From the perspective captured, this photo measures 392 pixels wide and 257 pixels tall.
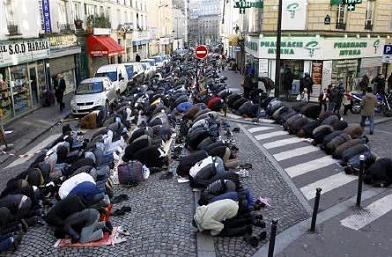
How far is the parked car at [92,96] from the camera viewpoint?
18375 mm

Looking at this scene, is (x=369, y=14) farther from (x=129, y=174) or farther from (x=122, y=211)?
(x=122, y=211)

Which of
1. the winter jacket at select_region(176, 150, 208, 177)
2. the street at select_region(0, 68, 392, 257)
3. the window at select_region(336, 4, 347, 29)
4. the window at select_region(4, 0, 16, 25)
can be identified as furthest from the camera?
the window at select_region(336, 4, 347, 29)

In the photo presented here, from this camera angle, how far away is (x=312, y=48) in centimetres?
2092

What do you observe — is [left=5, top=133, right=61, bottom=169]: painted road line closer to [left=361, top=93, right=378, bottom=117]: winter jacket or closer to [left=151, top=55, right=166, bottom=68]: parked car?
[left=361, top=93, right=378, bottom=117]: winter jacket

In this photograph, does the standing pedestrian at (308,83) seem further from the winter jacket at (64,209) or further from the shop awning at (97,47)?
the winter jacket at (64,209)

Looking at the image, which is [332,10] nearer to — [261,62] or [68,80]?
[261,62]

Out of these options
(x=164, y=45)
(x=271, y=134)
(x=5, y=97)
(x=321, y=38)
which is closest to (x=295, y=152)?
(x=271, y=134)

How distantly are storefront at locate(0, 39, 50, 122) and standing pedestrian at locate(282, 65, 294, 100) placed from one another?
12.5 metres

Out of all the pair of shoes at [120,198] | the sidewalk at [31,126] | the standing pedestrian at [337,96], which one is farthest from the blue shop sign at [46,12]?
the pair of shoes at [120,198]

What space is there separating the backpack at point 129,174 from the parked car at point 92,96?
29.6 feet

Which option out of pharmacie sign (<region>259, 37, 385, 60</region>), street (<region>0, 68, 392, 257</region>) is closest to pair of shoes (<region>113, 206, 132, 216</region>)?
street (<region>0, 68, 392, 257</region>)

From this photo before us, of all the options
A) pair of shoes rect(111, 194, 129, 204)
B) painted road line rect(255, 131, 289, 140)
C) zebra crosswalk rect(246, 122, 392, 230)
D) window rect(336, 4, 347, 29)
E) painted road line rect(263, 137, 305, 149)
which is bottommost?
painted road line rect(255, 131, 289, 140)

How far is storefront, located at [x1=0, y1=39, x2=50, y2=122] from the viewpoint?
688 inches

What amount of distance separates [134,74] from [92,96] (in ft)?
31.4
